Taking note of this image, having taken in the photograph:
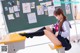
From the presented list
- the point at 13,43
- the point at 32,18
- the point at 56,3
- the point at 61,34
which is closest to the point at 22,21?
the point at 32,18

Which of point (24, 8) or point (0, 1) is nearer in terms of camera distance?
point (0, 1)

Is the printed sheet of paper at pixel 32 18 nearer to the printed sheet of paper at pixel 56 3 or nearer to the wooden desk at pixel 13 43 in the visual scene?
the printed sheet of paper at pixel 56 3

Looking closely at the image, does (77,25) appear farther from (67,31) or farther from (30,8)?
(67,31)

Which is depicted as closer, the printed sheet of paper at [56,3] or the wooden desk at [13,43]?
the wooden desk at [13,43]

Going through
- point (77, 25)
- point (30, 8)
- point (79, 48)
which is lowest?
point (79, 48)

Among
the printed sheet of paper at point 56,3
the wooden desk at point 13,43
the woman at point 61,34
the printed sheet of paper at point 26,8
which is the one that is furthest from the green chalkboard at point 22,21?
the wooden desk at point 13,43

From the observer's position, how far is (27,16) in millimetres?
3723

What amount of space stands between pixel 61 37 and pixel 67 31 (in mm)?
174

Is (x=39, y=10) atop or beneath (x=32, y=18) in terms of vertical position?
atop

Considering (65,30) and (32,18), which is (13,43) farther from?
(32,18)

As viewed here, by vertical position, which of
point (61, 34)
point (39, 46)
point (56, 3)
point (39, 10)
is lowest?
point (39, 46)

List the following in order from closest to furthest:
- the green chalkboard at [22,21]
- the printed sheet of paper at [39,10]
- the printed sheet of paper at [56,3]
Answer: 1. the green chalkboard at [22,21]
2. the printed sheet of paper at [39,10]
3. the printed sheet of paper at [56,3]

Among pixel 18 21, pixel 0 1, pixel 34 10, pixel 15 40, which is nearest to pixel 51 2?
pixel 34 10

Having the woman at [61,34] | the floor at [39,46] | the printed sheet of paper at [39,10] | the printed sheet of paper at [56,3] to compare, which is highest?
the printed sheet of paper at [56,3]
